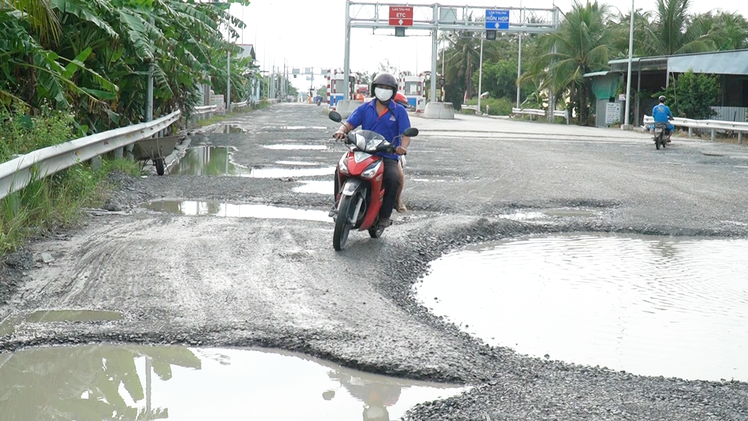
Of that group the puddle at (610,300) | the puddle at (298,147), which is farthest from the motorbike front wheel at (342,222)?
the puddle at (298,147)

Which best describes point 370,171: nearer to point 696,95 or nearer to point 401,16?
point 696,95

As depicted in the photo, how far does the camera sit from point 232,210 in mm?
10539

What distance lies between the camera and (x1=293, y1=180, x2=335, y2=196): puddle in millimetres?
12508

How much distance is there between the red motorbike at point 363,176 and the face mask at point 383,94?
44 cm

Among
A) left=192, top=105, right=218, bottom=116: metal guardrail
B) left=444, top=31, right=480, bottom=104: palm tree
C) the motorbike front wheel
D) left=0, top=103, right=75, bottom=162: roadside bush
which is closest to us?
the motorbike front wheel

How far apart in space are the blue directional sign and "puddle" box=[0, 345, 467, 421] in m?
51.7

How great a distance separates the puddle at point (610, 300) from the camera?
5305 millimetres

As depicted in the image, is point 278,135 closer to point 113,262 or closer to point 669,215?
point 669,215

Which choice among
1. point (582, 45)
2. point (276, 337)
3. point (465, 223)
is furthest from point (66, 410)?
point (582, 45)

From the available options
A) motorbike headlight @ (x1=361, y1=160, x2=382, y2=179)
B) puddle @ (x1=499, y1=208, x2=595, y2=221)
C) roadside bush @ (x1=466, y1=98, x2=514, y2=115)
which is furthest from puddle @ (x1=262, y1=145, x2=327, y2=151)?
roadside bush @ (x1=466, y1=98, x2=514, y2=115)

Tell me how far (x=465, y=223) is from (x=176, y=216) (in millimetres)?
3052

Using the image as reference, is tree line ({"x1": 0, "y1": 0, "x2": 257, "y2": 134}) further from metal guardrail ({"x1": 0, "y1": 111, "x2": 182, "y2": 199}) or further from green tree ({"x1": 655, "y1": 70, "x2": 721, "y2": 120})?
green tree ({"x1": 655, "y1": 70, "x2": 721, "y2": 120})

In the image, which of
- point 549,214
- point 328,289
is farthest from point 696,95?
point 328,289

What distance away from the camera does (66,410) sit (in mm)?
4129
